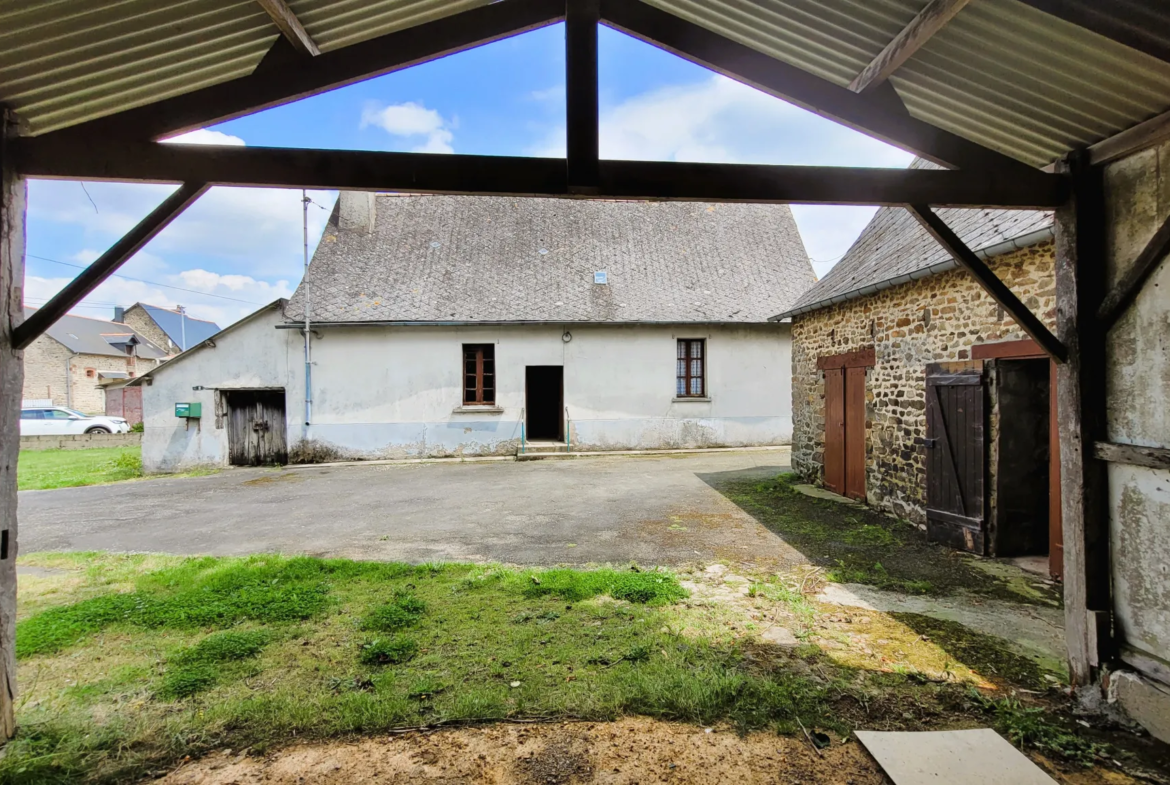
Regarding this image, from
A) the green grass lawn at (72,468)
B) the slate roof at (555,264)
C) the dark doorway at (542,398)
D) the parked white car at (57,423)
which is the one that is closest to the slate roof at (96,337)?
the parked white car at (57,423)

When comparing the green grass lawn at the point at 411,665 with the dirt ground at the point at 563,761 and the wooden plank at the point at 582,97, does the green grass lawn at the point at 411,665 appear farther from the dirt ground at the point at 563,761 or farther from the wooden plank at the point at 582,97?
the wooden plank at the point at 582,97

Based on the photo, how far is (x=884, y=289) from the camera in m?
7.27

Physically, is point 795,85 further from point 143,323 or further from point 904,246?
point 143,323

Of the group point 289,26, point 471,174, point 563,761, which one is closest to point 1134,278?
point 471,174

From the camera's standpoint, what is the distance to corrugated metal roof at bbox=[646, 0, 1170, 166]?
7.98ft

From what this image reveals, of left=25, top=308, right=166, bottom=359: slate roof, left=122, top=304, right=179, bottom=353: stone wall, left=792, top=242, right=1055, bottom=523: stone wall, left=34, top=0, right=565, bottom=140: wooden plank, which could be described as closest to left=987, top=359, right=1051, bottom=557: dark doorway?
left=792, top=242, right=1055, bottom=523: stone wall

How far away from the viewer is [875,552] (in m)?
5.75

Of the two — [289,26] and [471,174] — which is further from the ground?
[289,26]

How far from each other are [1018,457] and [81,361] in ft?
135

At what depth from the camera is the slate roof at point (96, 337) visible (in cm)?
3016

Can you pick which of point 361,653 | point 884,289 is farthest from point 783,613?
point 884,289

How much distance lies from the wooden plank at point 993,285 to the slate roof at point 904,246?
7.42 feet

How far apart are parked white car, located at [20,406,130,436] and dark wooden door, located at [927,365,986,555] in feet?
87.4

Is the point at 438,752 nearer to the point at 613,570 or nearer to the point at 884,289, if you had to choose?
the point at 613,570
